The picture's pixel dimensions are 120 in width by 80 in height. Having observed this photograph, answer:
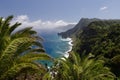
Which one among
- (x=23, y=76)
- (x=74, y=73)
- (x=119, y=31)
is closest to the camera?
(x=23, y=76)

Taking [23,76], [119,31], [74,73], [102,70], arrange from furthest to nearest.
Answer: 1. [119,31]
2. [102,70]
3. [74,73]
4. [23,76]

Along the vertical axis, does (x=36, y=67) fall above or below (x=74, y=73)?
below

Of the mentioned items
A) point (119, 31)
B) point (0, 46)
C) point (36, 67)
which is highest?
point (119, 31)

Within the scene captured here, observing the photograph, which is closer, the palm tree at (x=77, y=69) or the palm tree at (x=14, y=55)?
the palm tree at (x=14, y=55)

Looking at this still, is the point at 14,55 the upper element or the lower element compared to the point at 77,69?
lower

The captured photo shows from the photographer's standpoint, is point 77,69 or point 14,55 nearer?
point 14,55

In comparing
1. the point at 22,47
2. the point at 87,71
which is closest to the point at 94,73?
the point at 87,71

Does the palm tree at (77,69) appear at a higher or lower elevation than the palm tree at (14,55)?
higher

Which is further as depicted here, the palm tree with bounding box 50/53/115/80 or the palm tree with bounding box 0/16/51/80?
the palm tree with bounding box 50/53/115/80

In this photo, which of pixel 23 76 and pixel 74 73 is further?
pixel 74 73

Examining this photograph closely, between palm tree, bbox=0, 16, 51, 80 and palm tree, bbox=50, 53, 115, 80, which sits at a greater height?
palm tree, bbox=50, 53, 115, 80

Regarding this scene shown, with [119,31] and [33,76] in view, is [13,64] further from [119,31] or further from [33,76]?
[119,31]
